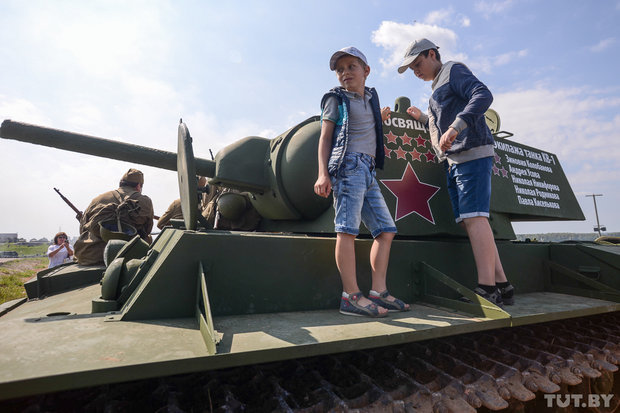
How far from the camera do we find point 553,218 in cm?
432

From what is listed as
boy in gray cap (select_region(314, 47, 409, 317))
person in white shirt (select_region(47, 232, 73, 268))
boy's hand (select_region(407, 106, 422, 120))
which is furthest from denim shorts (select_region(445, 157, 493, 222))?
person in white shirt (select_region(47, 232, 73, 268))

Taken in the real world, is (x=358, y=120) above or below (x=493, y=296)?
above

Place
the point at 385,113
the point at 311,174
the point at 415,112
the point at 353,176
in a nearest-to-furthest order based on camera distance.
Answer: the point at 353,176 < the point at 385,113 < the point at 311,174 < the point at 415,112

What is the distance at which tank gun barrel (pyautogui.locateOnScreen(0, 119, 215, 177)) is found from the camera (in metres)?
2.89

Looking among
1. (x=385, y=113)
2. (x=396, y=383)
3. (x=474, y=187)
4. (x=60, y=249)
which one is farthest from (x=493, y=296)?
(x=60, y=249)

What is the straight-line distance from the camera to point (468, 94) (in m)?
2.54

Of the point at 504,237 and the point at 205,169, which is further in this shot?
the point at 205,169

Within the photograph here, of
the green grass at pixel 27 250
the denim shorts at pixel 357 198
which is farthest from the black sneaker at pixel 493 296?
the green grass at pixel 27 250

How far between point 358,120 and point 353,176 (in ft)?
1.44

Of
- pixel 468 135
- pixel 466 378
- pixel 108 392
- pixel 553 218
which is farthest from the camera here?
pixel 553 218

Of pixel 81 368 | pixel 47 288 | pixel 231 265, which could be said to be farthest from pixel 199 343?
pixel 47 288

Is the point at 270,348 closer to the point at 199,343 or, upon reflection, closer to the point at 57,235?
the point at 199,343

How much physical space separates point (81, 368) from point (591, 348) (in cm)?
315

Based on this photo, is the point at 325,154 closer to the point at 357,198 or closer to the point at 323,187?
the point at 323,187
